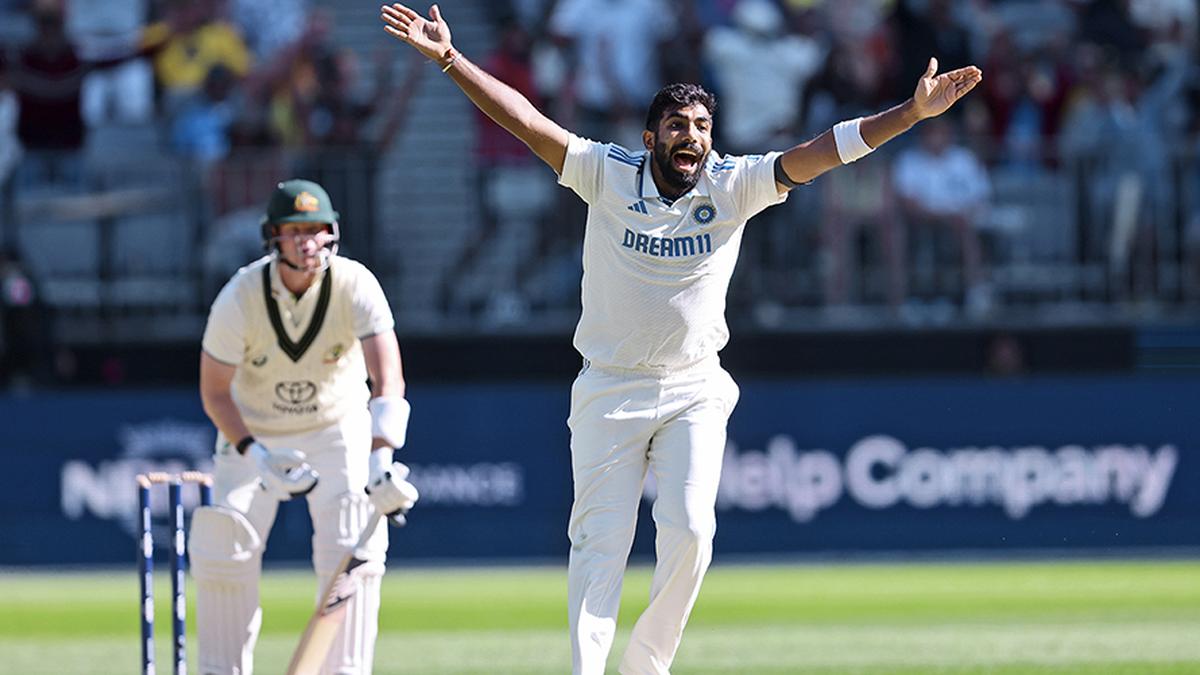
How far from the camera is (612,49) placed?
1920cm

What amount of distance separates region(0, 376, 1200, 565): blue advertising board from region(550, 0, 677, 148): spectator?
106 inches

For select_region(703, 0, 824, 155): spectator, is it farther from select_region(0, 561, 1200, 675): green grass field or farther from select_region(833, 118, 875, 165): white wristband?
select_region(833, 118, 875, 165): white wristband

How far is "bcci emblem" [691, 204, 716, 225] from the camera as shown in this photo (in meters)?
8.21

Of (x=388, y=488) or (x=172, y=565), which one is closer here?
(x=388, y=488)

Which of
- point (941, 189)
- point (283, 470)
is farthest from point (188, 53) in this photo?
point (283, 470)

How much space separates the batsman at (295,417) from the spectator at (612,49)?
10100 mm

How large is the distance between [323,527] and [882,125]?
273 centimetres

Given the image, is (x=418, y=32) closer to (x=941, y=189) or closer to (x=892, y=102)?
(x=941, y=189)

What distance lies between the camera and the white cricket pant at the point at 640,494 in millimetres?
8156

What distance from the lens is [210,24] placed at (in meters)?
19.5

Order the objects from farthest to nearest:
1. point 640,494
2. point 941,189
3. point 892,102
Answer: point 892,102 → point 941,189 → point 640,494

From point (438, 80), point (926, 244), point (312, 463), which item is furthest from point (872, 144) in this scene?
point (438, 80)

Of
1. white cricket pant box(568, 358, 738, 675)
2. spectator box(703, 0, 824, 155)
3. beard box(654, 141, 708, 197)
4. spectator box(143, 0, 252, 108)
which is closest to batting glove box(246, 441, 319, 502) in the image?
white cricket pant box(568, 358, 738, 675)

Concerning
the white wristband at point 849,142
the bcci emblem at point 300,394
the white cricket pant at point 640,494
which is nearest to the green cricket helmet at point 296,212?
the bcci emblem at point 300,394
